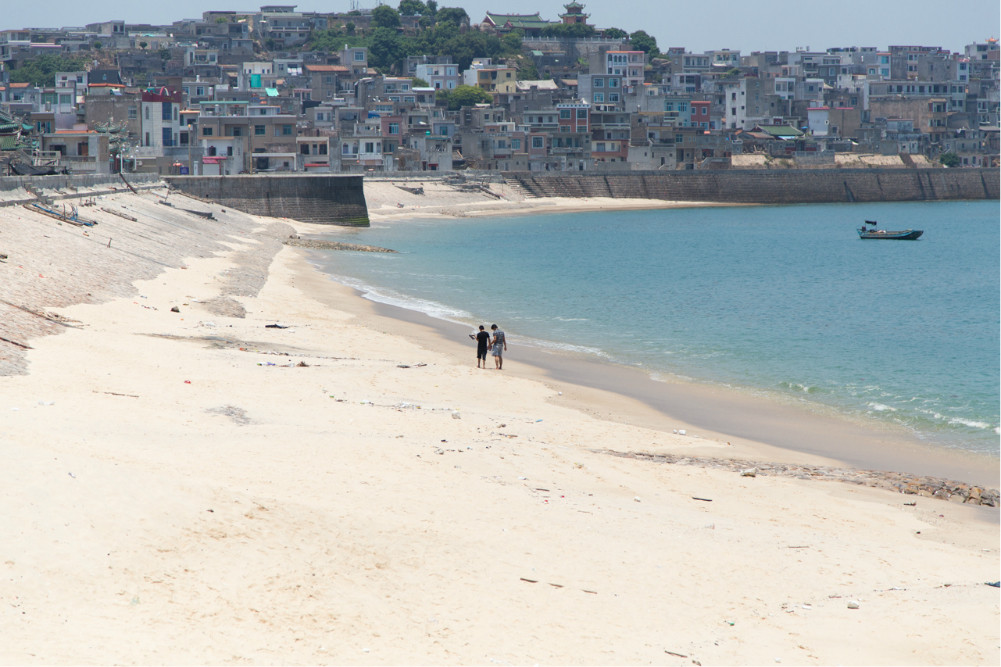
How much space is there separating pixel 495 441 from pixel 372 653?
7.03 metres

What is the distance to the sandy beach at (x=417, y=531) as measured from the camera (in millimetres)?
8047

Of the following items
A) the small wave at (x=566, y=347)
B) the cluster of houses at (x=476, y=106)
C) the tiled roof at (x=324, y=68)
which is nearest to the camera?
the small wave at (x=566, y=347)

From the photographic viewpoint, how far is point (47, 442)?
10.8 meters

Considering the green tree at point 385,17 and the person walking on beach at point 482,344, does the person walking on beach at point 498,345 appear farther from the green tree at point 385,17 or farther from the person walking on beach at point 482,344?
the green tree at point 385,17

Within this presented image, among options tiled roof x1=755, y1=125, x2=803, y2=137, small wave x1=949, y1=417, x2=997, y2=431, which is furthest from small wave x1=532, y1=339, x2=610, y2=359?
tiled roof x1=755, y1=125, x2=803, y2=137

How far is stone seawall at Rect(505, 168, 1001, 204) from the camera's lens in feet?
382

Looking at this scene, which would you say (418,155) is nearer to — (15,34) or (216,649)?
(15,34)

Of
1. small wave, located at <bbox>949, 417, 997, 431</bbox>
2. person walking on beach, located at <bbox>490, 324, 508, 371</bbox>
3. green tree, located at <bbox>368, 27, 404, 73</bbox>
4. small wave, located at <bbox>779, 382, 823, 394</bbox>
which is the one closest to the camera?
small wave, located at <bbox>949, 417, 997, 431</bbox>

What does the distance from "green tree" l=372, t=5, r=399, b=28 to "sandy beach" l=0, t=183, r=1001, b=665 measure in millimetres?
187007

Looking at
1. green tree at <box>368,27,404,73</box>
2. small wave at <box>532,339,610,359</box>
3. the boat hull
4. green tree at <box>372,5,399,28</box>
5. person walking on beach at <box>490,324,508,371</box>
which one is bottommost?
small wave at <box>532,339,610,359</box>

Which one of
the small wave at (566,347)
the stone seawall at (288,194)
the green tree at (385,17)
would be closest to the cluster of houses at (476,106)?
the stone seawall at (288,194)

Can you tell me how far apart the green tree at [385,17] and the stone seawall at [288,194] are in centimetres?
13079

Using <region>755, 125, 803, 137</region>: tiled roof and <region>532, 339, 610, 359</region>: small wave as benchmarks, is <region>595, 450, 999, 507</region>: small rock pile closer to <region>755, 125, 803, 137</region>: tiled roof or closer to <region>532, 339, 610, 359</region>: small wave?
<region>532, 339, 610, 359</region>: small wave

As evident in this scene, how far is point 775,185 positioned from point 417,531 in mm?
119728
